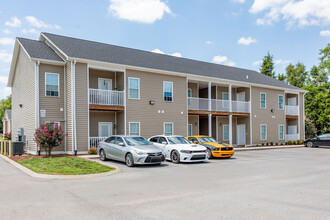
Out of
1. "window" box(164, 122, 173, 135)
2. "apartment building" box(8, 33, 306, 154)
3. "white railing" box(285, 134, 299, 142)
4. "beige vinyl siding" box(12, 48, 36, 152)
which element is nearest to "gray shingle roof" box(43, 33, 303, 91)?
"apartment building" box(8, 33, 306, 154)

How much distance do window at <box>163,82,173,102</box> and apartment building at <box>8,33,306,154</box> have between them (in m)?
0.08

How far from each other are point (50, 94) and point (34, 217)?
13.9 metres

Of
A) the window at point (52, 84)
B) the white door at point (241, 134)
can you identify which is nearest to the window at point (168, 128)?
the window at point (52, 84)

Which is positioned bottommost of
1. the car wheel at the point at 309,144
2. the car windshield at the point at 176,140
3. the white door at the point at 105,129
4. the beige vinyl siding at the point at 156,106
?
the car wheel at the point at 309,144

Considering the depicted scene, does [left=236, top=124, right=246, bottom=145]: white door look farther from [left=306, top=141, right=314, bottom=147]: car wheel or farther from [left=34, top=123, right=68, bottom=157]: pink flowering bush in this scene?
[left=34, top=123, right=68, bottom=157]: pink flowering bush

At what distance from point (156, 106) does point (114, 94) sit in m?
3.33

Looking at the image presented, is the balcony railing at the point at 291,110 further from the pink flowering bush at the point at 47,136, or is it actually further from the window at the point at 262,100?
the pink flowering bush at the point at 47,136

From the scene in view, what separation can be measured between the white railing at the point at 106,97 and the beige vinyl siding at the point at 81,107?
714 millimetres

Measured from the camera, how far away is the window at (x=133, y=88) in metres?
19.8

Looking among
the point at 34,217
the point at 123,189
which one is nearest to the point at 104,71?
the point at 123,189

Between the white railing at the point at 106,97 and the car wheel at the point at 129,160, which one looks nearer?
the car wheel at the point at 129,160

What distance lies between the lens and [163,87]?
21609 millimetres

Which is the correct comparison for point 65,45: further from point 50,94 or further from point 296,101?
point 296,101

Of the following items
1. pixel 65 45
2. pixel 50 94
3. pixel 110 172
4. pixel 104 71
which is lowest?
pixel 110 172
